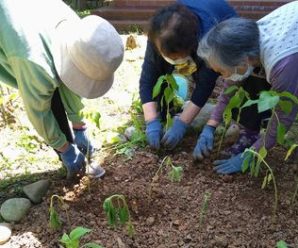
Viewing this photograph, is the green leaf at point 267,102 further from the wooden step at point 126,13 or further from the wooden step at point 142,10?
the wooden step at point 126,13

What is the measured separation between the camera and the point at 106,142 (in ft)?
7.65

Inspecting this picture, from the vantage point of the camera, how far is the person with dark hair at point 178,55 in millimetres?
1781

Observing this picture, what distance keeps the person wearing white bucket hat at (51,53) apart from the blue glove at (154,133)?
50 centimetres

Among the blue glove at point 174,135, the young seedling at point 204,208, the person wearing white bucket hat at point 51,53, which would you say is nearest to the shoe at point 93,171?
the person wearing white bucket hat at point 51,53

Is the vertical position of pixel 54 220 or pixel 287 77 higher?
pixel 287 77

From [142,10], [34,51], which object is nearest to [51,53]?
[34,51]

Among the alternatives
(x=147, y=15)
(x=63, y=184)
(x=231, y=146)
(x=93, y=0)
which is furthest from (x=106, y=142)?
(x=93, y=0)

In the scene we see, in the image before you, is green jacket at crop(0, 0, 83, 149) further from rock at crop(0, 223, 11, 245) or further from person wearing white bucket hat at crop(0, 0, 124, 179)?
rock at crop(0, 223, 11, 245)

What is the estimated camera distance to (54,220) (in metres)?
1.68

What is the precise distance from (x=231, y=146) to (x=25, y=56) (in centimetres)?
108

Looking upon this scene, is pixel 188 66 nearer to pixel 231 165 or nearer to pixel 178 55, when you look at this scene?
pixel 178 55

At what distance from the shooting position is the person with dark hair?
178 cm

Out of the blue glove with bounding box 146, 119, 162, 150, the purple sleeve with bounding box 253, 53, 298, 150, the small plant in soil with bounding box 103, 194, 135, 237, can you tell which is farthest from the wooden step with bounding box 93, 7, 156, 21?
the small plant in soil with bounding box 103, 194, 135, 237

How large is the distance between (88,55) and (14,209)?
2.35 ft
